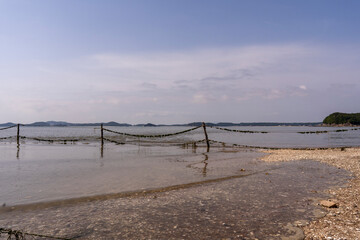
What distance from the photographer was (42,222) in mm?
6004

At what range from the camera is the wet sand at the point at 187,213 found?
5430 millimetres

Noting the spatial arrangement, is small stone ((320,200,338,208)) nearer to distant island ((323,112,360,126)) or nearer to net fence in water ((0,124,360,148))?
net fence in water ((0,124,360,148))

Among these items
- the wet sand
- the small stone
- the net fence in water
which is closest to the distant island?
the net fence in water

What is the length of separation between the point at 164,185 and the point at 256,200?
3.71 metres

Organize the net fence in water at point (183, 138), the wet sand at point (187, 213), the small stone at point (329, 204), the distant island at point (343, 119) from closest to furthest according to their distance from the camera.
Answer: the wet sand at point (187, 213) → the small stone at point (329, 204) → the net fence in water at point (183, 138) → the distant island at point (343, 119)

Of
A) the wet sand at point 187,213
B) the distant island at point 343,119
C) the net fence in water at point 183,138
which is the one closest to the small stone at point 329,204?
the wet sand at point 187,213

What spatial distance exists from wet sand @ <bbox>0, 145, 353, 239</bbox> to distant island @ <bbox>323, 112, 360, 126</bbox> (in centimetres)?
16050

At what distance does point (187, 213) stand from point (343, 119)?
17714 cm

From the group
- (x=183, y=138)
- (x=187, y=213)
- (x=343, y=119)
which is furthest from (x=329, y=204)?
(x=343, y=119)

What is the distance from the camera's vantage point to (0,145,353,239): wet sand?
5430mm

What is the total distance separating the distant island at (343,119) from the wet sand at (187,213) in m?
161

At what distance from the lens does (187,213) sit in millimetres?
6598

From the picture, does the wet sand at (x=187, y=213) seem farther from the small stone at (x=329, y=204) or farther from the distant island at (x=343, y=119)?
the distant island at (x=343, y=119)

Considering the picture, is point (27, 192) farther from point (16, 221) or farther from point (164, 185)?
point (164, 185)
